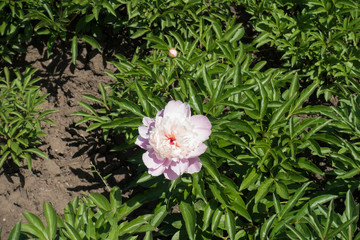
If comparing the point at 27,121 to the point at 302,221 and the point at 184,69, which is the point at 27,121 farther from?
the point at 302,221

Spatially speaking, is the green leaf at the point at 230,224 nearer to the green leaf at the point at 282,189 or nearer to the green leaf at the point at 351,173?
the green leaf at the point at 282,189

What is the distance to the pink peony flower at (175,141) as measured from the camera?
4.44 ft

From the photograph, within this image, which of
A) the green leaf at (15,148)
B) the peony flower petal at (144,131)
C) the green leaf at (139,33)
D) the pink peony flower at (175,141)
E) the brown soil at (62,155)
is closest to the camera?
the pink peony flower at (175,141)

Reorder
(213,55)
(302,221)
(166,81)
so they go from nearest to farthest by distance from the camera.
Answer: (302,221) < (166,81) < (213,55)

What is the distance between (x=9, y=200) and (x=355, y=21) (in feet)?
9.50

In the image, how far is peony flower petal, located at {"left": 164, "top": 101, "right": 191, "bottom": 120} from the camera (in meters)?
1.44

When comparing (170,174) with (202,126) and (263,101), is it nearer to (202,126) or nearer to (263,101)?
(202,126)

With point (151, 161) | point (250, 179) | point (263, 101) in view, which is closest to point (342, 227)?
point (250, 179)

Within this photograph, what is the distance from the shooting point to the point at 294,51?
2664 mm

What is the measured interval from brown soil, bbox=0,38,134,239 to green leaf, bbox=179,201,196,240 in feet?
3.39

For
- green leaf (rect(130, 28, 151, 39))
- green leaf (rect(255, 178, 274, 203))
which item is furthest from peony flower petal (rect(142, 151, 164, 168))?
green leaf (rect(130, 28, 151, 39))

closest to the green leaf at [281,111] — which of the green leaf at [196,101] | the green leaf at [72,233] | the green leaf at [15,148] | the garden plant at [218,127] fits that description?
the garden plant at [218,127]

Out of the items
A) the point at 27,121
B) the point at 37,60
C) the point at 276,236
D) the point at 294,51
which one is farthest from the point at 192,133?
the point at 37,60

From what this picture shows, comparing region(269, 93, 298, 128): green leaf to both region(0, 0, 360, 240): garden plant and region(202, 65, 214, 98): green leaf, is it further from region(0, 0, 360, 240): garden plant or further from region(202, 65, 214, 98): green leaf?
region(202, 65, 214, 98): green leaf
